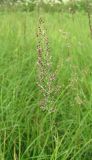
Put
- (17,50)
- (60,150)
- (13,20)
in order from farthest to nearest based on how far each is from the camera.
A: 1. (13,20)
2. (17,50)
3. (60,150)

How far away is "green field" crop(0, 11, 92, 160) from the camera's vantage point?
1.66 metres

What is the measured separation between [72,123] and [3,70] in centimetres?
70

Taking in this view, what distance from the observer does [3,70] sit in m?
2.41

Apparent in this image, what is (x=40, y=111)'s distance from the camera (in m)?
1.93

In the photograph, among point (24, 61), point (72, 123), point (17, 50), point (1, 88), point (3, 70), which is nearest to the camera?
point (72, 123)

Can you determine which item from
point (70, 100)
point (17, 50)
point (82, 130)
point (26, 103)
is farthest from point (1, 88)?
point (17, 50)

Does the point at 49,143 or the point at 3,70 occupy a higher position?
the point at 3,70

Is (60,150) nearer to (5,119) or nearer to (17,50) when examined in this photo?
(5,119)

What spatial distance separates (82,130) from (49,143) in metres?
0.16

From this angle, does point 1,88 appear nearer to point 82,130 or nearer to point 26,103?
point 26,103

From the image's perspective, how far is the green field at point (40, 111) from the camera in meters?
1.66

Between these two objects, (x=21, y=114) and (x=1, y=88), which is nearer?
(x=21, y=114)

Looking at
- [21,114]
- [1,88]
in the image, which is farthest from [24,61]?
[21,114]

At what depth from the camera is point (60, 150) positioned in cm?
168
